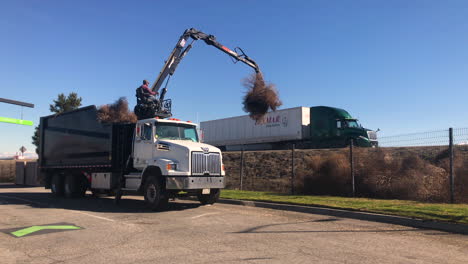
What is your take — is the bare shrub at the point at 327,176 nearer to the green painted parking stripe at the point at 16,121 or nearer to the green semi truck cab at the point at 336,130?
the green semi truck cab at the point at 336,130

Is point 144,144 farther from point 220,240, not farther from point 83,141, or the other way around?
point 220,240

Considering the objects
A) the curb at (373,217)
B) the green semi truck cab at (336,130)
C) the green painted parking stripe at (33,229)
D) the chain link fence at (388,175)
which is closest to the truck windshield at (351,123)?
the green semi truck cab at (336,130)

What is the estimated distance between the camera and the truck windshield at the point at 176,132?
12008 mm

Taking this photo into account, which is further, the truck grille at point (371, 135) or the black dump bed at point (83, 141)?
the truck grille at point (371, 135)

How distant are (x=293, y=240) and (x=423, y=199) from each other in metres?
7.35

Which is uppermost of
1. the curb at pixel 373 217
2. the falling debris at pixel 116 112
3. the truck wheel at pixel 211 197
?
the falling debris at pixel 116 112

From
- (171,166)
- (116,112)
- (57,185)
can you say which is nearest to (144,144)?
(171,166)

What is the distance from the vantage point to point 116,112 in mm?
14633

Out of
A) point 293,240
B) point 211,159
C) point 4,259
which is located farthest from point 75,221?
point 293,240

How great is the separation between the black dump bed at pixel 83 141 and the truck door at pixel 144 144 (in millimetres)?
841

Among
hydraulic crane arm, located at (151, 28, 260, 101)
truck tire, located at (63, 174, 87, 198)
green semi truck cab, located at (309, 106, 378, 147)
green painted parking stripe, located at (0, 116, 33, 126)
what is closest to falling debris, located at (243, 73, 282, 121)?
hydraulic crane arm, located at (151, 28, 260, 101)

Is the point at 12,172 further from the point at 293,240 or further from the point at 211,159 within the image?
the point at 293,240

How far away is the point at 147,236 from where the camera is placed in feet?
23.6

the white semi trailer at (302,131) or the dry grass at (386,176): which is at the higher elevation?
the white semi trailer at (302,131)
